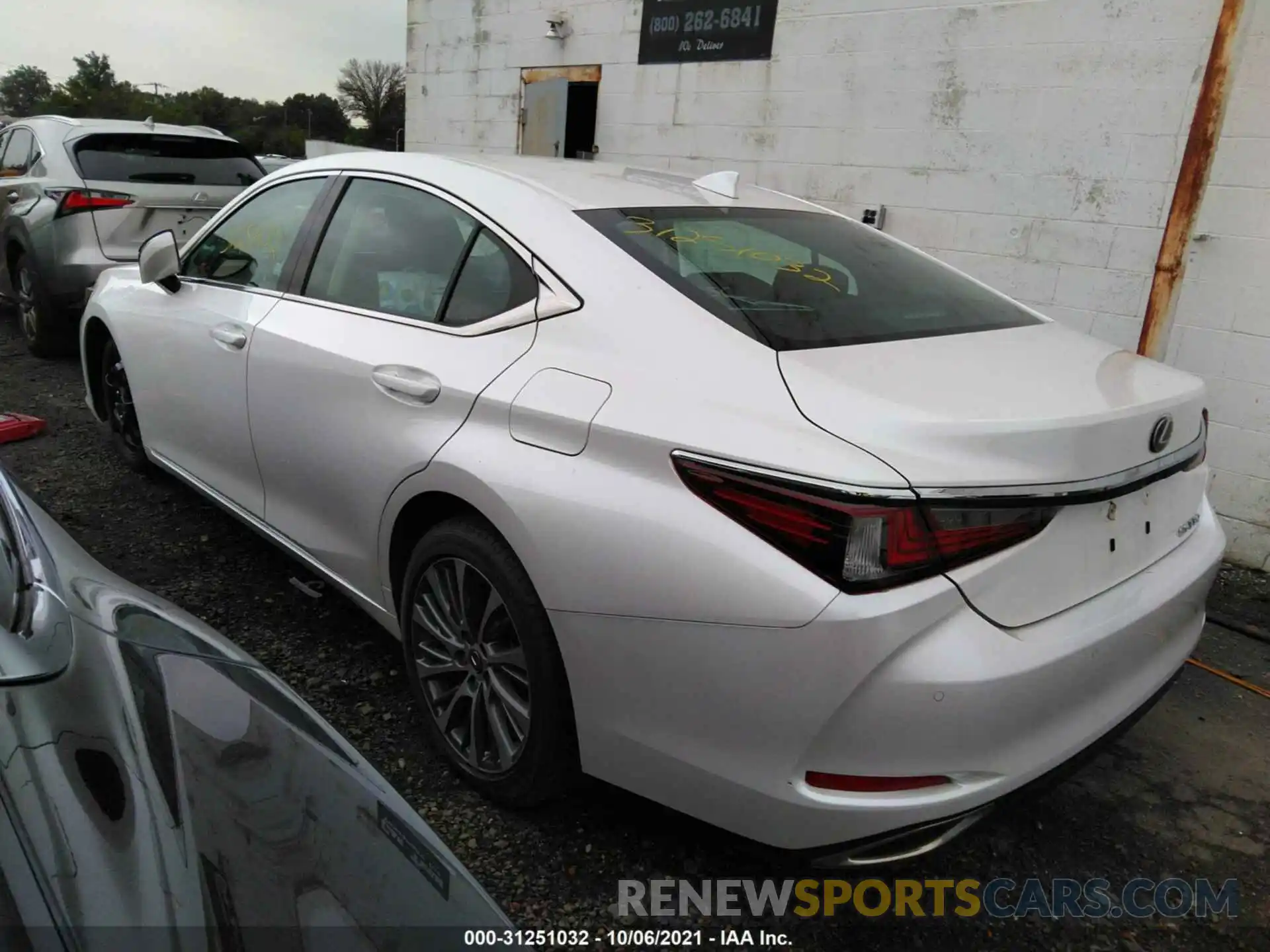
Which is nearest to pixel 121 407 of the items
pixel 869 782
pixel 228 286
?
pixel 228 286

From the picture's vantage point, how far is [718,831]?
184cm

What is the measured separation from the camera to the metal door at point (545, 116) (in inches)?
298

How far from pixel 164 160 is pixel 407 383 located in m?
5.17

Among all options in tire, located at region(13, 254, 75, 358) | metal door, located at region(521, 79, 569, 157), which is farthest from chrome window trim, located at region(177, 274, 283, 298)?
metal door, located at region(521, 79, 569, 157)

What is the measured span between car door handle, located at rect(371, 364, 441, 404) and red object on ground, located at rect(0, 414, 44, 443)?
341cm

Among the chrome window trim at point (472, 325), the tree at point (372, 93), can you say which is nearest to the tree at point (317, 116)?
the tree at point (372, 93)

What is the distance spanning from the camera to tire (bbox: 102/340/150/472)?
13.3ft

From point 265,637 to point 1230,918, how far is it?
2.80 metres

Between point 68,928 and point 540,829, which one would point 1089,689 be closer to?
point 540,829

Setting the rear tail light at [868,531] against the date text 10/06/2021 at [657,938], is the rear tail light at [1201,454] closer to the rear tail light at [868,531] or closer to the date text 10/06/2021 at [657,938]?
the rear tail light at [868,531]

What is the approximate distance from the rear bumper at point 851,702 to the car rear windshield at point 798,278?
63 cm

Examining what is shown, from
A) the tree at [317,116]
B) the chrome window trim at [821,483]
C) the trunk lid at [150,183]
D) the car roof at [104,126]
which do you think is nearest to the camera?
the chrome window trim at [821,483]

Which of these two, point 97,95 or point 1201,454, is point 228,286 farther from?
point 97,95

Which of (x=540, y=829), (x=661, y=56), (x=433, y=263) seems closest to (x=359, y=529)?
(x=433, y=263)
